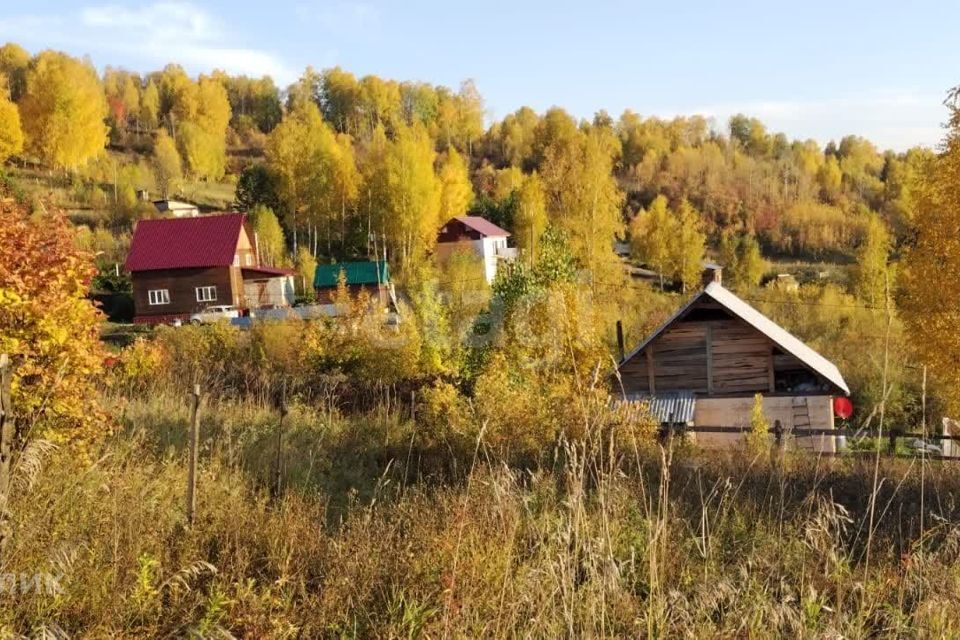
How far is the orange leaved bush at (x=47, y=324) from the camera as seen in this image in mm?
4867

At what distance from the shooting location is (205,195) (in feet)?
209

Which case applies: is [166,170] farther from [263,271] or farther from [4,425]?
[4,425]

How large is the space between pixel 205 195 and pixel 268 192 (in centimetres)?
1585

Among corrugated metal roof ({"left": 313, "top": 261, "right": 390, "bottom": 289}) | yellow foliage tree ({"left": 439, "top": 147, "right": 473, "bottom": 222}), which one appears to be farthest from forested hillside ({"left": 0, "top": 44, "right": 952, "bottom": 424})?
corrugated metal roof ({"left": 313, "top": 261, "right": 390, "bottom": 289})

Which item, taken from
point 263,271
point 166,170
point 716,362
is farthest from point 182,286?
point 166,170

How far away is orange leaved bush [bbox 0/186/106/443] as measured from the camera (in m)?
4.87

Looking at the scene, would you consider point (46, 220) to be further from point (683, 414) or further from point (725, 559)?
point (683, 414)

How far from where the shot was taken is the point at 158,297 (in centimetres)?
3666

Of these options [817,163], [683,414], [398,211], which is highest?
[817,163]

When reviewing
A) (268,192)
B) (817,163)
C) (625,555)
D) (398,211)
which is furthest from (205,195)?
(817,163)

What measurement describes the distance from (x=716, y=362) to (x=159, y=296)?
95.7 feet

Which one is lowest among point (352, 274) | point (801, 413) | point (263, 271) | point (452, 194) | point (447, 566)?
point (801, 413)

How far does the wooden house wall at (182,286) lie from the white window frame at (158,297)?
12cm

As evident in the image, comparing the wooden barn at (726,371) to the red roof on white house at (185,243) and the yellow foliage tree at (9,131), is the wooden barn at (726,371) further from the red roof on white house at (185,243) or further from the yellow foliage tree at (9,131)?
the yellow foliage tree at (9,131)
